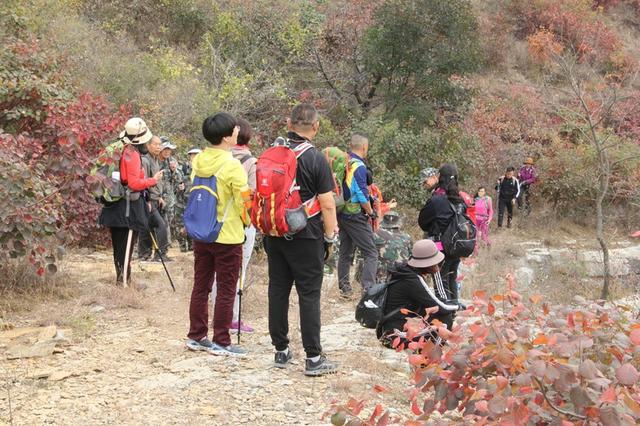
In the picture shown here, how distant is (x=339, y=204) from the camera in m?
6.81

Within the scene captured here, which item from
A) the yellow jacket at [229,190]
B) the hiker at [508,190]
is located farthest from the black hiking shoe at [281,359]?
the hiker at [508,190]

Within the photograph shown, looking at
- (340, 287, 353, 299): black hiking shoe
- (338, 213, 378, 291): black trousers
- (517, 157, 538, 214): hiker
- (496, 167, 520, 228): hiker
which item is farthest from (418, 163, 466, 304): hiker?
(517, 157, 538, 214): hiker

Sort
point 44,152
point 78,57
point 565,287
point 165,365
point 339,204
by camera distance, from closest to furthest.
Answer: point 165,365, point 339,204, point 44,152, point 565,287, point 78,57

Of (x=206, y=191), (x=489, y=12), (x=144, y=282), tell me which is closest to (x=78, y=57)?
(x=144, y=282)

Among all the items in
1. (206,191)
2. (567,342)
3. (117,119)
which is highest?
(117,119)

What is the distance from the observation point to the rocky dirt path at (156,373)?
4047mm

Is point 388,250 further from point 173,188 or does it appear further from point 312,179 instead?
point 312,179

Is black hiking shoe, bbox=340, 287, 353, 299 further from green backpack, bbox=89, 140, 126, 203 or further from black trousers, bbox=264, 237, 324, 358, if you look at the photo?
black trousers, bbox=264, 237, 324, 358

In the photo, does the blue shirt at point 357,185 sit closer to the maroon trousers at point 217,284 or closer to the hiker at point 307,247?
the maroon trousers at point 217,284

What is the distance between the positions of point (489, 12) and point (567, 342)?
2685 centimetres

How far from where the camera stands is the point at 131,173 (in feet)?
20.9

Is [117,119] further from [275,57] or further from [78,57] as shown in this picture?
[275,57]

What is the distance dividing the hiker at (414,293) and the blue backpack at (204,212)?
56.5 inches

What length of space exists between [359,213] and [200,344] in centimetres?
241
